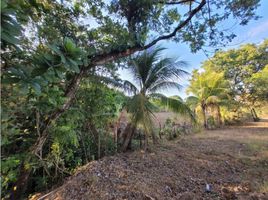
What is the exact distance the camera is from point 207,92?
13438mm

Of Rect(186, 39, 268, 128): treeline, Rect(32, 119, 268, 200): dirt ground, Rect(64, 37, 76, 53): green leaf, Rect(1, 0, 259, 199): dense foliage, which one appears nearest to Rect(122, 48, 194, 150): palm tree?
Rect(1, 0, 259, 199): dense foliage

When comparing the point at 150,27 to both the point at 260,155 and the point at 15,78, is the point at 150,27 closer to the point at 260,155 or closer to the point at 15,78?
the point at 15,78

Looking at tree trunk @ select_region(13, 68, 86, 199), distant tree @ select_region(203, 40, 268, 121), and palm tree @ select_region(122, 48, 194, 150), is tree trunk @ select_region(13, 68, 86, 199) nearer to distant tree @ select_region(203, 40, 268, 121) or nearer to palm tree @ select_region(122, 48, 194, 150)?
palm tree @ select_region(122, 48, 194, 150)

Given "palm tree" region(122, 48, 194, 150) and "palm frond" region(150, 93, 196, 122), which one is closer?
"palm tree" region(122, 48, 194, 150)

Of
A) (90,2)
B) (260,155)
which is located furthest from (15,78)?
(260,155)

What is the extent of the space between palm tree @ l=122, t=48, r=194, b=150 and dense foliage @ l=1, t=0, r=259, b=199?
36.9 inches

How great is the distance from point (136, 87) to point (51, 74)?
14.8 feet

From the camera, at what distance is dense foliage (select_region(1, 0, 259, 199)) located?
129 centimetres

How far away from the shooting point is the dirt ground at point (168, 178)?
2.96 meters

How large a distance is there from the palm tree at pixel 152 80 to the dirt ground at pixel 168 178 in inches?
46.0

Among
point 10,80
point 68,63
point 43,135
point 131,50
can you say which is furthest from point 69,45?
point 131,50

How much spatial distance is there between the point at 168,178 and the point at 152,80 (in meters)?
3.02

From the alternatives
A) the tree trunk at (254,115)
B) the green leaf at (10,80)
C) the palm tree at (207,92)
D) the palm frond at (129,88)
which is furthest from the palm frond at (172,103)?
the tree trunk at (254,115)

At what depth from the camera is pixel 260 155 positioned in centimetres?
568
